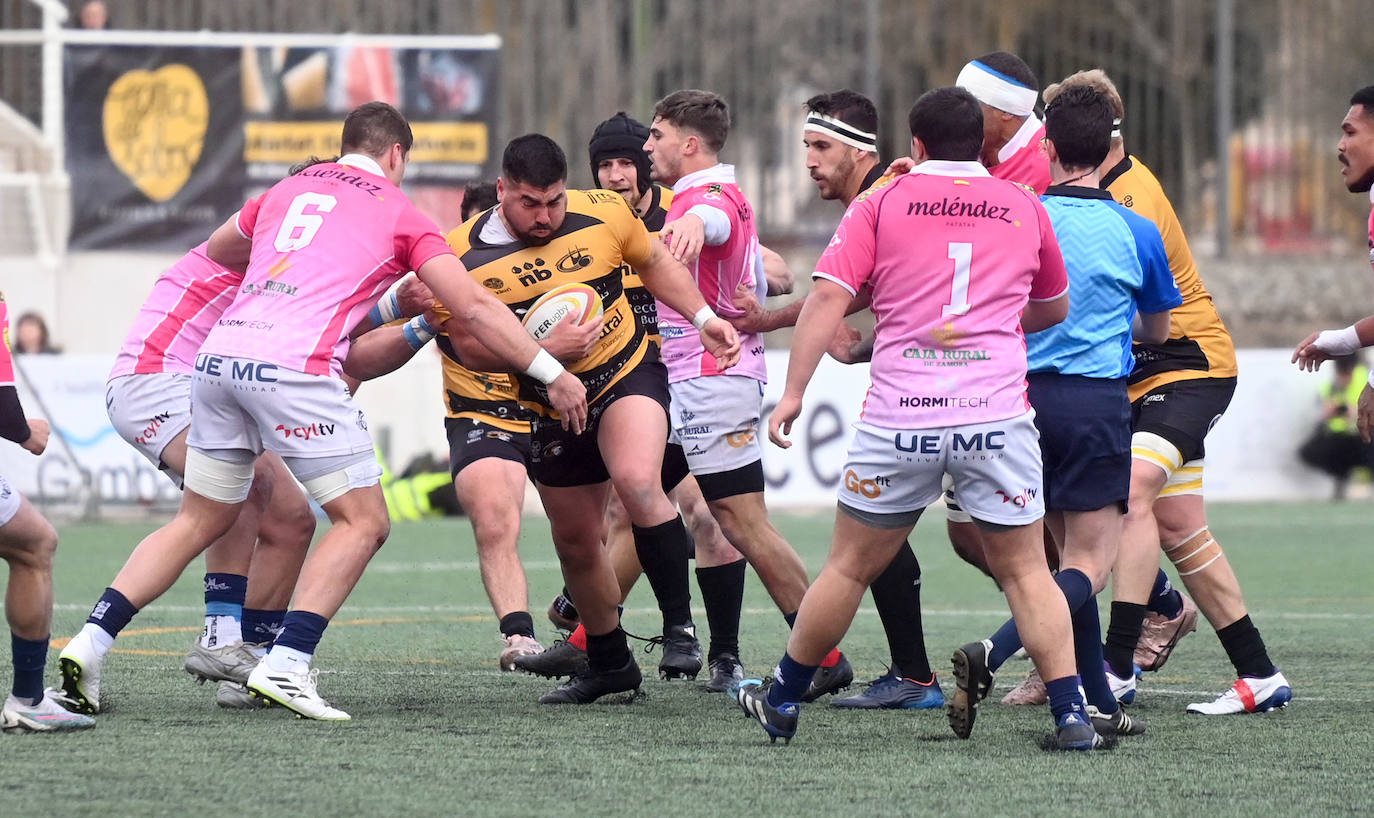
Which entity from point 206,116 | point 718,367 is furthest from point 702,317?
point 206,116

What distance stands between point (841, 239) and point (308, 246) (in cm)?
179

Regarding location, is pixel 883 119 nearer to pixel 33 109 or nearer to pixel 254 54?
pixel 254 54

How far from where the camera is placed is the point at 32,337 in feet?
53.6

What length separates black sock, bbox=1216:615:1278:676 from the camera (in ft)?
22.2

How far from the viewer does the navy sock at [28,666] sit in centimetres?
607

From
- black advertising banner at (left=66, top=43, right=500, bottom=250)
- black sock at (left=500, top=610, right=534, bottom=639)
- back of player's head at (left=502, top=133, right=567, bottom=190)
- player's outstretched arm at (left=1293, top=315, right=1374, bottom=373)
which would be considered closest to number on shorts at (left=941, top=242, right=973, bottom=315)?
back of player's head at (left=502, top=133, right=567, bottom=190)

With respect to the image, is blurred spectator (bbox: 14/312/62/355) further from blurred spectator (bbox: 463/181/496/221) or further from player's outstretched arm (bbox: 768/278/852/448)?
player's outstretched arm (bbox: 768/278/852/448)

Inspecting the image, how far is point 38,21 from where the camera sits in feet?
63.5

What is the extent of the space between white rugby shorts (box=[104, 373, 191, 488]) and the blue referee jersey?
3216 mm

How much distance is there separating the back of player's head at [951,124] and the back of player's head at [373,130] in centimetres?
188

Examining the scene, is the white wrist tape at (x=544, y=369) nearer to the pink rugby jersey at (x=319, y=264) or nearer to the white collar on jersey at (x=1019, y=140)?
the pink rugby jersey at (x=319, y=264)

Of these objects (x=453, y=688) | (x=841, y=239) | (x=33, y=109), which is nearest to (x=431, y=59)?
(x=33, y=109)

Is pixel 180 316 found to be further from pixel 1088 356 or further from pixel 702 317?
pixel 1088 356

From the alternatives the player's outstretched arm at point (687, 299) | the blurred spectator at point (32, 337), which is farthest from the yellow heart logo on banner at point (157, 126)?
the player's outstretched arm at point (687, 299)
